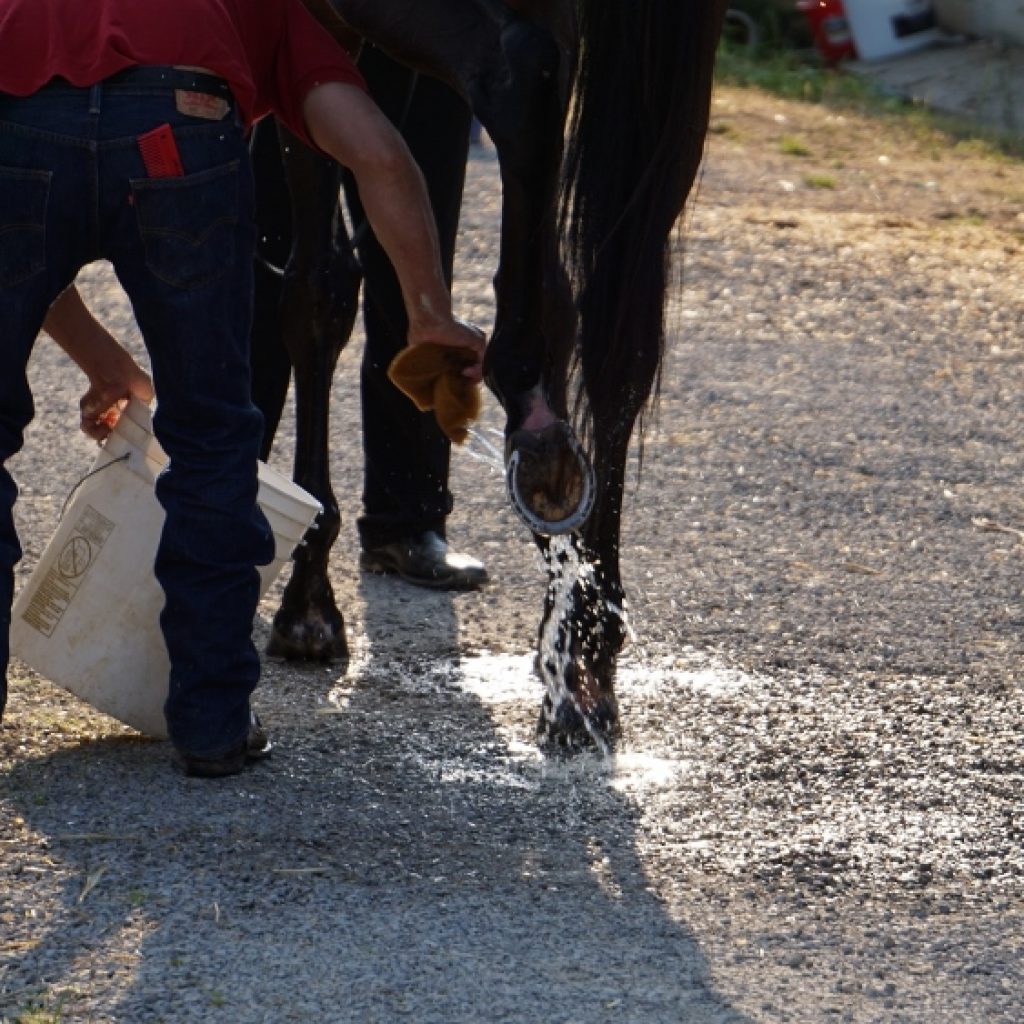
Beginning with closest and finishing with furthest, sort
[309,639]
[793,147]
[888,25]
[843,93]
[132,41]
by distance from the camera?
1. [132,41]
2. [309,639]
3. [793,147]
4. [843,93]
5. [888,25]

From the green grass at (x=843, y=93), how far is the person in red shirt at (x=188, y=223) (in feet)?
20.7

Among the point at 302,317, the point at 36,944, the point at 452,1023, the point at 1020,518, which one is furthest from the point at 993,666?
the point at 36,944

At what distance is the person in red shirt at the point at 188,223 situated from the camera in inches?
107

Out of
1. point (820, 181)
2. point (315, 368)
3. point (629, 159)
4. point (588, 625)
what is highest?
point (629, 159)

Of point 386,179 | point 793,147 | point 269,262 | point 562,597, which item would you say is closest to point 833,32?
point 793,147

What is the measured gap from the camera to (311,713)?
11.1 feet

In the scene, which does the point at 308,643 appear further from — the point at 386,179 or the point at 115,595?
the point at 386,179

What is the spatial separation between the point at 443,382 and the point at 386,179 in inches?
15.5

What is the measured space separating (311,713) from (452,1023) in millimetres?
1161

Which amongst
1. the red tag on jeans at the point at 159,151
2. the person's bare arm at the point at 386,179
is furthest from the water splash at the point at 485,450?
the red tag on jeans at the point at 159,151

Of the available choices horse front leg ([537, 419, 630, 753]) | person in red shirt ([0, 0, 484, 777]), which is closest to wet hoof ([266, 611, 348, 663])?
horse front leg ([537, 419, 630, 753])

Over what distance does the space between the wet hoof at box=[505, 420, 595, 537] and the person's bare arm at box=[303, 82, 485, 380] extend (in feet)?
0.93

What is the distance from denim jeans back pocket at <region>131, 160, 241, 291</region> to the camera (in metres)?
2.74

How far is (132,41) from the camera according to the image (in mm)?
2713
